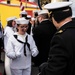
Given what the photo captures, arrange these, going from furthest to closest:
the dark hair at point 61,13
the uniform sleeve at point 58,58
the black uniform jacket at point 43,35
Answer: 1. the black uniform jacket at point 43,35
2. the dark hair at point 61,13
3. the uniform sleeve at point 58,58

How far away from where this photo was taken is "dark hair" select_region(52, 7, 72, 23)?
3150 mm

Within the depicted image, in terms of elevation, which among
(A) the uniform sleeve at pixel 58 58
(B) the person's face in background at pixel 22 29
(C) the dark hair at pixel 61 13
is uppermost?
(C) the dark hair at pixel 61 13

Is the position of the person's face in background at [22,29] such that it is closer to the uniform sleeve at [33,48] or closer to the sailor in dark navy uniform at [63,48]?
the uniform sleeve at [33,48]

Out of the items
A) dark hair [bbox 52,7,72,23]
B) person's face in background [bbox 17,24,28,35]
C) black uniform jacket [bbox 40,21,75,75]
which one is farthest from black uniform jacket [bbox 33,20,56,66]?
black uniform jacket [bbox 40,21,75,75]

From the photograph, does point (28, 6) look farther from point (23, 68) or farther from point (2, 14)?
point (23, 68)

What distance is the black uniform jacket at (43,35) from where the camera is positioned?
5.50 metres

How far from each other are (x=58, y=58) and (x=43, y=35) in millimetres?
2526

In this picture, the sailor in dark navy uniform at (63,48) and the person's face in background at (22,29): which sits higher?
the sailor in dark navy uniform at (63,48)

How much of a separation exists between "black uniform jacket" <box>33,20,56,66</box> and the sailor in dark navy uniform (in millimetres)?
2262

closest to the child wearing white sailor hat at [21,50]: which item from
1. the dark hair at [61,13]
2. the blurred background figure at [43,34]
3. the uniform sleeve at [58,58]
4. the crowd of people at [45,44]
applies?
the crowd of people at [45,44]

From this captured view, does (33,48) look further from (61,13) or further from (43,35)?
(61,13)

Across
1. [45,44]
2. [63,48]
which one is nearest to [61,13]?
[63,48]

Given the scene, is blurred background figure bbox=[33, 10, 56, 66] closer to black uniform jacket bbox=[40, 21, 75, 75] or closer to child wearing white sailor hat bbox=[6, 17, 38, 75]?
child wearing white sailor hat bbox=[6, 17, 38, 75]

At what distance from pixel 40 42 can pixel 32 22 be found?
4765 millimetres
